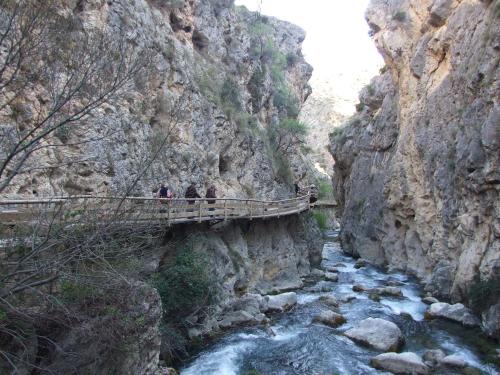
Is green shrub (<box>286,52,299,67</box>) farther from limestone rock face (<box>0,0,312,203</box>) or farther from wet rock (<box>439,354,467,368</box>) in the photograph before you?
wet rock (<box>439,354,467,368</box>)

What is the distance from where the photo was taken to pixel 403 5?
3028 centimetres

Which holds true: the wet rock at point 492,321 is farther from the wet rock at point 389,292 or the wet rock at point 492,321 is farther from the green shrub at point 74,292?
the green shrub at point 74,292

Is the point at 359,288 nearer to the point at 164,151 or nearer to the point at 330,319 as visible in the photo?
the point at 330,319

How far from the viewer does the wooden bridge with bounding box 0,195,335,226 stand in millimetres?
6656

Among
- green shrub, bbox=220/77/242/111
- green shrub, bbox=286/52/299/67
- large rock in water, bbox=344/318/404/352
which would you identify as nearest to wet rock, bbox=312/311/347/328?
large rock in water, bbox=344/318/404/352

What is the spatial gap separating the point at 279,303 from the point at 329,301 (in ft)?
8.48

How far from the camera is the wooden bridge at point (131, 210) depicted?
21.8ft

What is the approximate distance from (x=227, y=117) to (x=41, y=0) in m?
19.8

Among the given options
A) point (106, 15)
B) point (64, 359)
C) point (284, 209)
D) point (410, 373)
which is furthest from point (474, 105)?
point (64, 359)

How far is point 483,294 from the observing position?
47.4 ft

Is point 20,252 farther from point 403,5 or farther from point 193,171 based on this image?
point 403,5

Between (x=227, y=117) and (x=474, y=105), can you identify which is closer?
(x=474, y=105)

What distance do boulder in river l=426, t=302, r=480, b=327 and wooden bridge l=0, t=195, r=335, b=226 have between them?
27.9 ft

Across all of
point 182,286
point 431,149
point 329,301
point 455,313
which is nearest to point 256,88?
point 431,149
